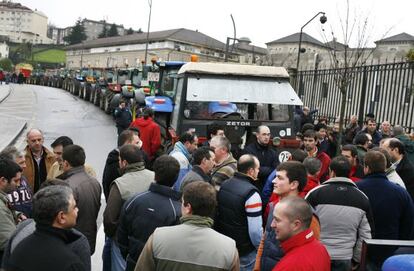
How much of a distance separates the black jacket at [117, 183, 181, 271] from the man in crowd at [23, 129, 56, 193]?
2576mm

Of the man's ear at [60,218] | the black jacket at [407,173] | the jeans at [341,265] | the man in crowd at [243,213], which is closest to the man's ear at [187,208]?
the man's ear at [60,218]

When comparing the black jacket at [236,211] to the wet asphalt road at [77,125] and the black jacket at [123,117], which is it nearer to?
the wet asphalt road at [77,125]

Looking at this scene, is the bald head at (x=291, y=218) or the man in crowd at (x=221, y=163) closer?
the bald head at (x=291, y=218)

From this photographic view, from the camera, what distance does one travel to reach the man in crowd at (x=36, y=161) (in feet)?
20.9

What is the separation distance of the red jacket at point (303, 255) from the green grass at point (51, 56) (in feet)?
443

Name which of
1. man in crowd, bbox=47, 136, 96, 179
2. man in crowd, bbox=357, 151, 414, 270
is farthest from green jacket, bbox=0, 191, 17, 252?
man in crowd, bbox=357, 151, 414, 270

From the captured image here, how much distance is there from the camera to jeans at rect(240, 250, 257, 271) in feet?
14.8

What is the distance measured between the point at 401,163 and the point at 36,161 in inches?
189

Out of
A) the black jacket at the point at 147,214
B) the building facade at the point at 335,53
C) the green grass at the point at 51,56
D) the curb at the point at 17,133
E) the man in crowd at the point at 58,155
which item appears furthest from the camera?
the green grass at the point at 51,56

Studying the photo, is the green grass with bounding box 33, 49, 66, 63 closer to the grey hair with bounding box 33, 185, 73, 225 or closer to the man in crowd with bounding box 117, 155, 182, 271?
the man in crowd with bounding box 117, 155, 182, 271


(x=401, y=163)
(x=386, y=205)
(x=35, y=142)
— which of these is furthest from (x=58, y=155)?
(x=401, y=163)

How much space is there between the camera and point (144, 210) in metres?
4.11

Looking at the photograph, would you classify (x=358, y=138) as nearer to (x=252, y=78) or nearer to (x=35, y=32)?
(x=252, y=78)

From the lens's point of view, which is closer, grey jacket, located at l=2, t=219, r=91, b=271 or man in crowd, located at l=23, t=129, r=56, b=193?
grey jacket, located at l=2, t=219, r=91, b=271
